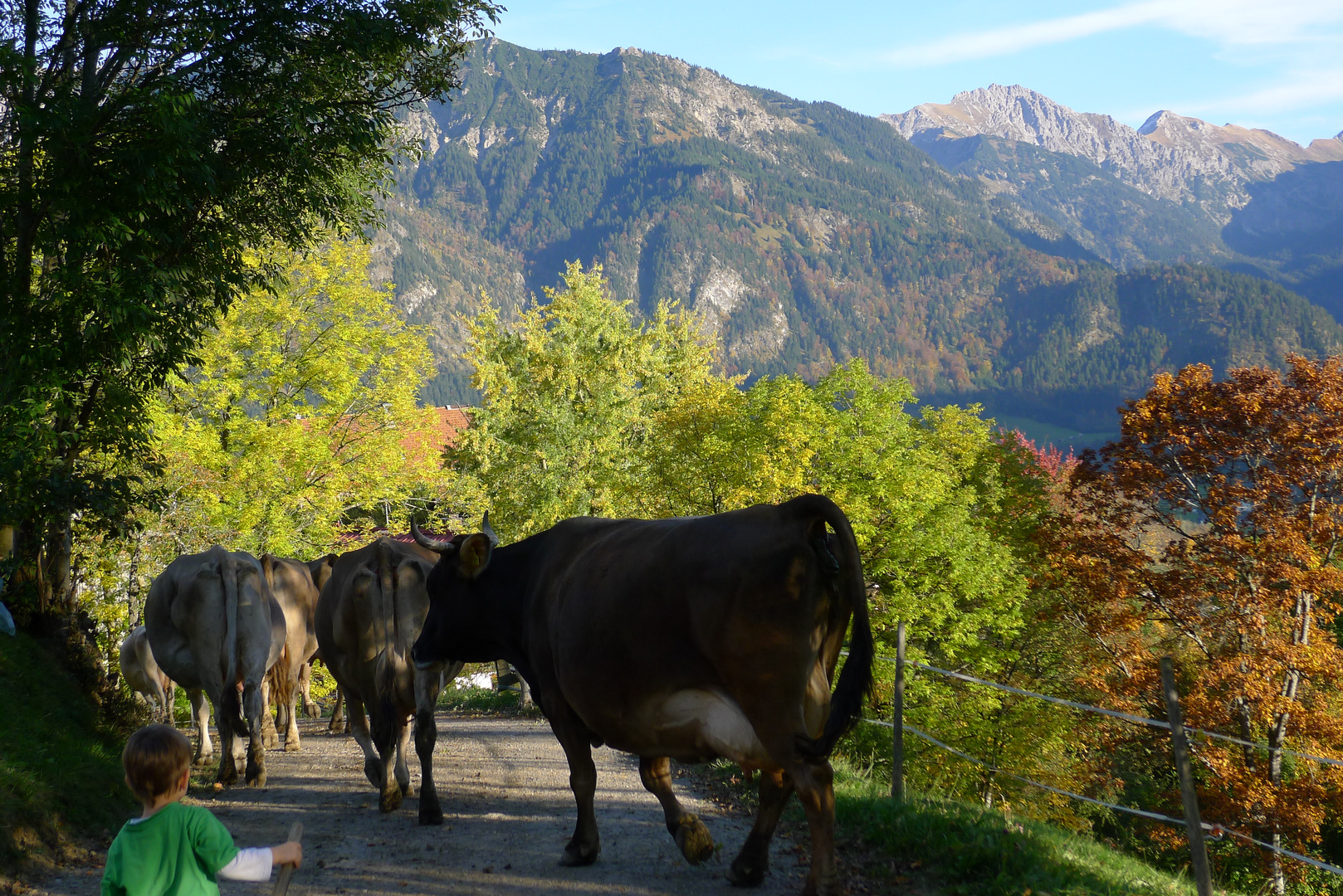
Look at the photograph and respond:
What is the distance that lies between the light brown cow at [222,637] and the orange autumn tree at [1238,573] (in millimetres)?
16132

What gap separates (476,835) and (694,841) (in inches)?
86.3

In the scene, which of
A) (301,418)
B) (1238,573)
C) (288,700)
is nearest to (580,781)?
(288,700)

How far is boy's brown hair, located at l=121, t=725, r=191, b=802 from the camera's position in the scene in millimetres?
3393

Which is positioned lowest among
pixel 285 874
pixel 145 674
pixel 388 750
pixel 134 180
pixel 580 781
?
pixel 145 674

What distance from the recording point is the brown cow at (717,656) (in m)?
5.12

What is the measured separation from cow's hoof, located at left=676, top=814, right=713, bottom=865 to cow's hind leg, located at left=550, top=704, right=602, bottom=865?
0.72 meters

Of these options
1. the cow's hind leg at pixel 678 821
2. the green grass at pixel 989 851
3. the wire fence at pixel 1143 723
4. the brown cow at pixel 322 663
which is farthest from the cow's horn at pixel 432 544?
the green grass at pixel 989 851

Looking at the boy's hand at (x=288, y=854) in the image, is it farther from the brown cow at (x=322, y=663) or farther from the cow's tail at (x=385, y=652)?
the brown cow at (x=322, y=663)

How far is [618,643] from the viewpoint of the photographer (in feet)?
19.0

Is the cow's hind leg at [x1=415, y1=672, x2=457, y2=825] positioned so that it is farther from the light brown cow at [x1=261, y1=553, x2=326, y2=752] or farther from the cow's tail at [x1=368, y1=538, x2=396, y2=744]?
the light brown cow at [x1=261, y1=553, x2=326, y2=752]

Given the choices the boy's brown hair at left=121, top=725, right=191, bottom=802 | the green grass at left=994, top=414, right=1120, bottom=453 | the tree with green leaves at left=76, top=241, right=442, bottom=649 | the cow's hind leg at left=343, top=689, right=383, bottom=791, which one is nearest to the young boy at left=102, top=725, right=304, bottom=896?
the boy's brown hair at left=121, top=725, right=191, bottom=802

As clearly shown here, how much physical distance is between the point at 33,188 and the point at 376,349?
1578 centimetres

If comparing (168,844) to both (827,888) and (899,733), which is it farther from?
(899,733)

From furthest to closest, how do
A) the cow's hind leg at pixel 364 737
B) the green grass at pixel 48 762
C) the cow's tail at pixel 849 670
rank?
the cow's hind leg at pixel 364 737, the green grass at pixel 48 762, the cow's tail at pixel 849 670
